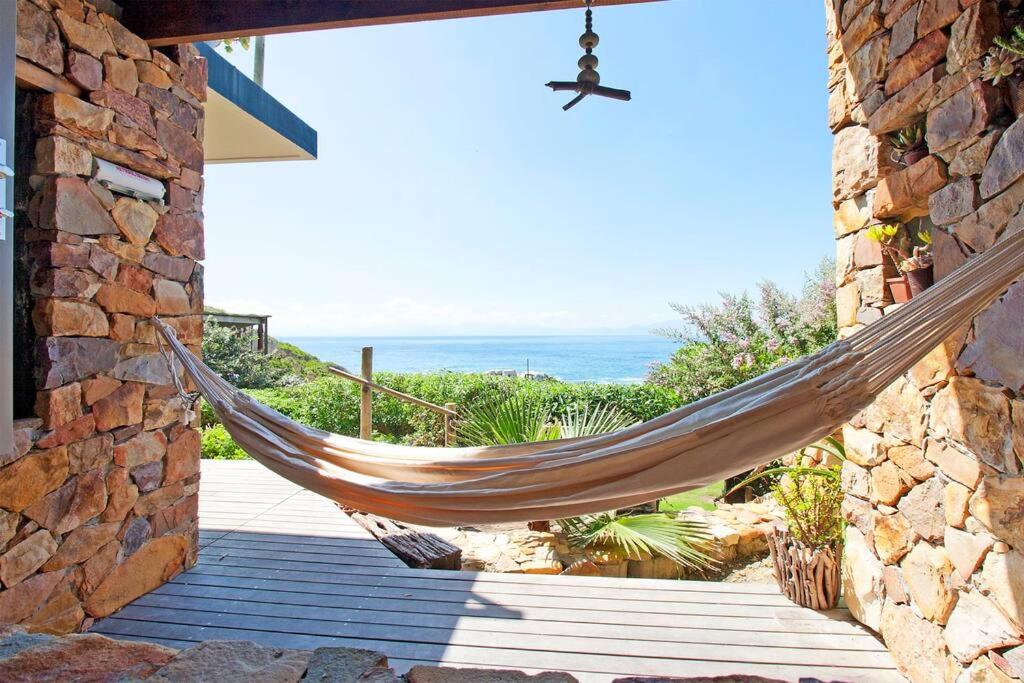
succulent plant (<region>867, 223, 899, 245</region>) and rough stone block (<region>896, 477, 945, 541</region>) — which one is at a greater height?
succulent plant (<region>867, 223, 899, 245</region>)

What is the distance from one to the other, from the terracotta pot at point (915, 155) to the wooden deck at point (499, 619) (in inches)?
57.2

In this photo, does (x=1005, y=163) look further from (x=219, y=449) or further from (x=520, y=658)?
(x=219, y=449)

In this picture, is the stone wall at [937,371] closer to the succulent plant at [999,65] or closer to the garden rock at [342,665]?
the succulent plant at [999,65]

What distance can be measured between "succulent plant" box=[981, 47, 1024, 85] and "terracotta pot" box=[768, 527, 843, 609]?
154cm

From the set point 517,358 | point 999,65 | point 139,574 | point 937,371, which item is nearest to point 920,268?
point 937,371

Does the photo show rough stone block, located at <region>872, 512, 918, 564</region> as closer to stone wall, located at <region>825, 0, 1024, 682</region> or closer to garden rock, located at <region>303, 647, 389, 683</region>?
stone wall, located at <region>825, 0, 1024, 682</region>

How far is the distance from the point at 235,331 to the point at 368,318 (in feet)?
151

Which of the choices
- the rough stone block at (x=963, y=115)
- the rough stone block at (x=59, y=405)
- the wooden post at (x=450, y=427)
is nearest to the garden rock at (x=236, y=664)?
the rough stone block at (x=59, y=405)

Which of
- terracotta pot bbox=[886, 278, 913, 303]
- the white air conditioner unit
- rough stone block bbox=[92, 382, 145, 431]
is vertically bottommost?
rough stone block bbox=[92, 382, 145, 431]

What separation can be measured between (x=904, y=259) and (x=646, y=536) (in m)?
1.91

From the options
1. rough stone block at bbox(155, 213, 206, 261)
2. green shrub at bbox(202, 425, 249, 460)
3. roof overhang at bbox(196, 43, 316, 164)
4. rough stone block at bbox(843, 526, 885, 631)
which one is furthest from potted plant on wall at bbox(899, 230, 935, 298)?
green shrub at bbox(202, 425, 249, 460)

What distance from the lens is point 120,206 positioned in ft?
6.52

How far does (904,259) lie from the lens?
65.7 inches

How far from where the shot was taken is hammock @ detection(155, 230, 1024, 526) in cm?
113
